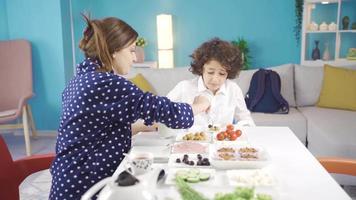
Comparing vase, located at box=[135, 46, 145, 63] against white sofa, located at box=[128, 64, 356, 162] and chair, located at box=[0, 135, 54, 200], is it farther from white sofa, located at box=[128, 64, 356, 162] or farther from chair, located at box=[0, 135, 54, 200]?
chair, located at box=[0, 135, 54, 200]

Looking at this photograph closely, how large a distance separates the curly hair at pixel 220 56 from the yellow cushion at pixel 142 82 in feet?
4.18

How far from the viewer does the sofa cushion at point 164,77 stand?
3.49 meters

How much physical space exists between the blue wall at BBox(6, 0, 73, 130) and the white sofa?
1.03m

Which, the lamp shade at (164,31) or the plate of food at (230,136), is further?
the lamp shade at (164,31)

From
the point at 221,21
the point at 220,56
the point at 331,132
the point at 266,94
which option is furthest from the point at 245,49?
the point at 220,56

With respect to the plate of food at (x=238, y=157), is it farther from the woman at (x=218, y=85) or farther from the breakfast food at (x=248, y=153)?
the woman at (x=218, y=85)

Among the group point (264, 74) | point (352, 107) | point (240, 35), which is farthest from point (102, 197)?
point (240, 35)

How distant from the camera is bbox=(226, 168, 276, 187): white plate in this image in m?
1.11

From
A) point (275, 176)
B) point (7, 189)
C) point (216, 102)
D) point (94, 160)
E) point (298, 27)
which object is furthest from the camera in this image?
point (298, 27)

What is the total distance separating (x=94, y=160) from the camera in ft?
4.38

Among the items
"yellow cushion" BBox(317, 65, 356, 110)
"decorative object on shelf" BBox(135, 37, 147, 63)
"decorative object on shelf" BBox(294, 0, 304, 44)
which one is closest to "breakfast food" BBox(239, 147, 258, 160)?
"yellow cushion" BBox(317, 65, 356, 110)

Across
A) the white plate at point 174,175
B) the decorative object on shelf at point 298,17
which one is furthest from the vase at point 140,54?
the white plate at point 174,175

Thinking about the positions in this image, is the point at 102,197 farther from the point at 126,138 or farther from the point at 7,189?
the point at 7,189

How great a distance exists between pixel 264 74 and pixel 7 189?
248cm
